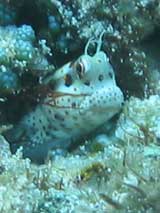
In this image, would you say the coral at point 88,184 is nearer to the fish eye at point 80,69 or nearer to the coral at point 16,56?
the coral at point 16,56

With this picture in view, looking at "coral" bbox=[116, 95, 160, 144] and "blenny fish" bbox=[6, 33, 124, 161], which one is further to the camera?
"blenny fish" bbox=[6, 33, 124, 161]

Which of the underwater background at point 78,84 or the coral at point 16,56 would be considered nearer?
the underwater background at point 78,84

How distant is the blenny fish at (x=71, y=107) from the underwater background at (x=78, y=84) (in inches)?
0.4

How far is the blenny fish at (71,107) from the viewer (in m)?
3.50

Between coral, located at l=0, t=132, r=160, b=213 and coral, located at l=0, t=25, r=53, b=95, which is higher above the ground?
coral, located at l=0, t=25, r=53, b=95

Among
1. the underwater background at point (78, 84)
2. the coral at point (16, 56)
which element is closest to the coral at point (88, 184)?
the underwater background at point (78, 84)

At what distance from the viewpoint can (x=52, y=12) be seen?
3.63 metres

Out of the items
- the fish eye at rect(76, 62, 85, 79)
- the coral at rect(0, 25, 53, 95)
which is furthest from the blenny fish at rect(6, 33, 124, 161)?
the coral at rect(0, 25, 53, 95)

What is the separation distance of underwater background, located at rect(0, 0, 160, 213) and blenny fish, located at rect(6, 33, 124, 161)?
0.03 ft

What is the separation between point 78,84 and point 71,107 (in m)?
0.17

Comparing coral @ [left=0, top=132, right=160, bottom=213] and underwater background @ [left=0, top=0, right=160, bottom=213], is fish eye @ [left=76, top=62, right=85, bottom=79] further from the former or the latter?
coral @ [left=0, top=132, right=160, bottom=213]

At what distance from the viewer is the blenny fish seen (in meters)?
3.50

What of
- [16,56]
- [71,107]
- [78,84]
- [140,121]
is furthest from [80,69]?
[140,121]

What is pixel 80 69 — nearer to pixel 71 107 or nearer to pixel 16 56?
pixel 71 107
